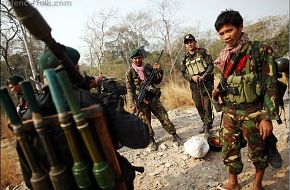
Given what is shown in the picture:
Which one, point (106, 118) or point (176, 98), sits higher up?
point (106, 118)

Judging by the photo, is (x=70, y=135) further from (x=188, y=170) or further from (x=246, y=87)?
(x=188, y=170)

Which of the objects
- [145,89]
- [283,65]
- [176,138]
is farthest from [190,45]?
[283,65]

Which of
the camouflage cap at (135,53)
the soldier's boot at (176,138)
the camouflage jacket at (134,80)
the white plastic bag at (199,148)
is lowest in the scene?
the soldier's boot at (176,138)

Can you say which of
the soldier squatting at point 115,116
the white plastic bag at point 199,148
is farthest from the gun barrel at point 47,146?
the white plastic bag at point 199,148

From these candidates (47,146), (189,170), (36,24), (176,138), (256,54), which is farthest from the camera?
(176,138)

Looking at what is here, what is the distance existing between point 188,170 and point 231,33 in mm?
1916

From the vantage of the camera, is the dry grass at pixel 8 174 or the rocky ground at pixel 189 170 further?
the dry grass at pixel 8 174

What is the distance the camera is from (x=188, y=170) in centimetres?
347

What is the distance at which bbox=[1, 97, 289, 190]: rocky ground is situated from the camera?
2.96 m

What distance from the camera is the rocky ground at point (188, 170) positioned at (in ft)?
9.70

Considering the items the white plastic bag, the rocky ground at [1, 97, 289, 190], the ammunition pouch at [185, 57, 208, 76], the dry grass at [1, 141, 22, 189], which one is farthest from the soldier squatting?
the dry grass at [1, 141, 22, 189]

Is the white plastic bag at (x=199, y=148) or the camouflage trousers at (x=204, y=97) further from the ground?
the camouflage trousers at (x=204, y=97)

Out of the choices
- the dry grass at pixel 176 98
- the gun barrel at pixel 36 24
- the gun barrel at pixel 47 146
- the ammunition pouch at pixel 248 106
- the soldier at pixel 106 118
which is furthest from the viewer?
the dry grass at pixel 176 98

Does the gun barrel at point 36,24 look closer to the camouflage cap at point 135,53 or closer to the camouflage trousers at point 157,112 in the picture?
the camouflage cap at point 135,53
